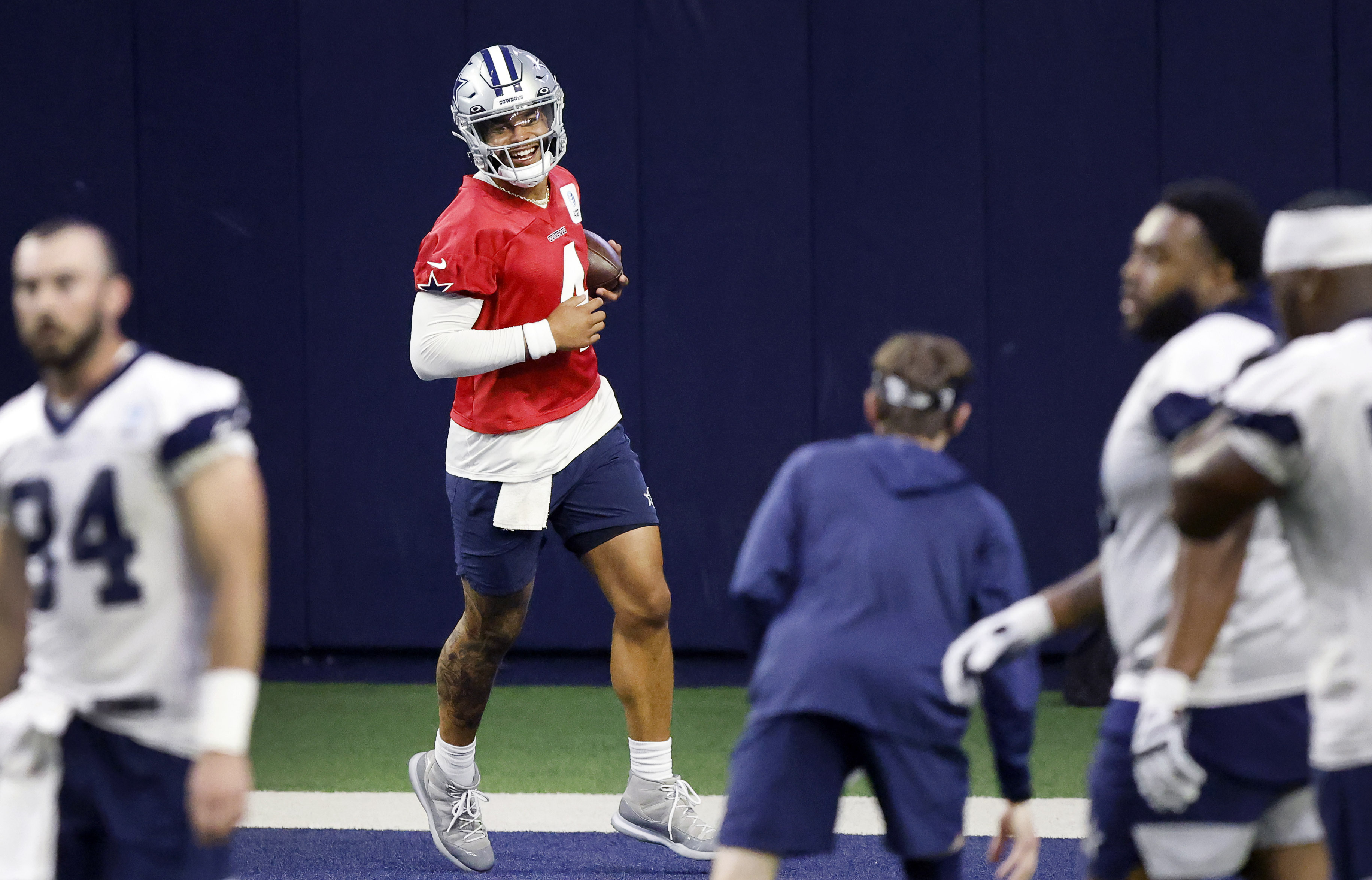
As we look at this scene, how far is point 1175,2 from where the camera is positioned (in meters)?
6.85

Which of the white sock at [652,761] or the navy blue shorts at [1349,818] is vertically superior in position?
the navy blue shorts at [1349,818]

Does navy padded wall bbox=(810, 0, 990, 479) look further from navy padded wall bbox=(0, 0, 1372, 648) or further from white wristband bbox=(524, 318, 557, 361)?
white wristband bbox=(524, 318, 557, 361)

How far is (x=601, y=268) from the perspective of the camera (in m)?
4.82

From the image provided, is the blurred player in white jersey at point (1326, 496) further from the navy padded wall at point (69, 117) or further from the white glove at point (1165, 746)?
the navy padded wall at point (69, 117)

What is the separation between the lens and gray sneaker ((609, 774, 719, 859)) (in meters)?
4.41

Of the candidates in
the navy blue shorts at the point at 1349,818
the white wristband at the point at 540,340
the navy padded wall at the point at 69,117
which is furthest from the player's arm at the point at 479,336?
the navy padded wall at the point at 69,117

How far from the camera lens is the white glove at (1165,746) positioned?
246 centimetres

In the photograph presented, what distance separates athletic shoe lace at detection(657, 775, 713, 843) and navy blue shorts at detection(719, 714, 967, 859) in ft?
5.16

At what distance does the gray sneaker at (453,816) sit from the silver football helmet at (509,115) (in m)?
1.60

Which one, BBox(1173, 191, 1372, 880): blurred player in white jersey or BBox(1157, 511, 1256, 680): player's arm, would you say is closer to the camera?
BBox(1173, 191, 1372, 880): blurred player in white jersey

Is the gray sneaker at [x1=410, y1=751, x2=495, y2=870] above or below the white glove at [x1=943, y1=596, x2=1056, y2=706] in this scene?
below

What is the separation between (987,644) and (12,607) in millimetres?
1541

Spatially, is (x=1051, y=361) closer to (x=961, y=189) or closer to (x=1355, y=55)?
(x=961, y=189)

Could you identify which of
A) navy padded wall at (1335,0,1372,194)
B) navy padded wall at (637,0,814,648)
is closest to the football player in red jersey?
navy padded wall at (637,0,814,648)
